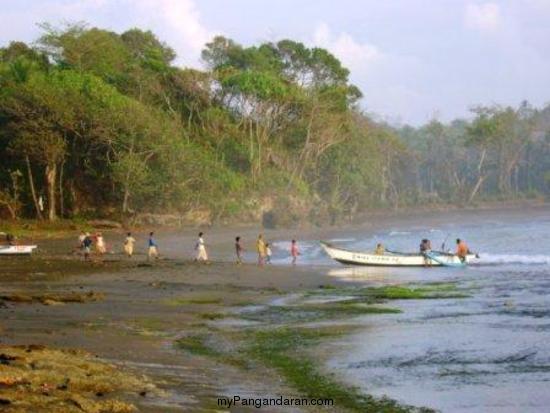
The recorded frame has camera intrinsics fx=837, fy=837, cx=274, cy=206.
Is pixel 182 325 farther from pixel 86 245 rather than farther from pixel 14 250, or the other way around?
pixel 14 250

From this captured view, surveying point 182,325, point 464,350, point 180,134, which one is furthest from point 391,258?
point 180,134

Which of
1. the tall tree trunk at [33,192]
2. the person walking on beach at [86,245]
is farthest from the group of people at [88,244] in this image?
the tall tree trunk at [33,192]

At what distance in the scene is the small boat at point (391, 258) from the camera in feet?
119

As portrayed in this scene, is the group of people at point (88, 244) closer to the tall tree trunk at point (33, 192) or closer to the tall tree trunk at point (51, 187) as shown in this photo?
the tall tree trunk at point (51, 187)

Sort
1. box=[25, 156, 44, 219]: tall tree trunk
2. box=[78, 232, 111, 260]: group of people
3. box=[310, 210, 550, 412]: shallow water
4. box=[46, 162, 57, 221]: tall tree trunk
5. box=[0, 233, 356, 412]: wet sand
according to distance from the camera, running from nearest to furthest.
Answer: box=[310, 210, 550, 412]: shallow water < box=[0, 233, 356, 412]: wet sand < box=[78, 232, 111, 260]: group of people < box=[46, 162, 57, 221]: tall tree trunk < box=[25, 156, 44, 219]: tall tree trunk

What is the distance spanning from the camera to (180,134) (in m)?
59.8

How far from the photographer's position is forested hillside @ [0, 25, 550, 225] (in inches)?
2000

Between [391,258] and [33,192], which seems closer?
[391,258]

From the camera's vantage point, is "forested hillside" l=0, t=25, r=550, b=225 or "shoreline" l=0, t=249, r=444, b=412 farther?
"forested hillside" l=0, t=25, r=550, b=225

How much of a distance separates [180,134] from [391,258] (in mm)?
27354

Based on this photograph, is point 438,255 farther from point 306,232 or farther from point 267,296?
point 306,232

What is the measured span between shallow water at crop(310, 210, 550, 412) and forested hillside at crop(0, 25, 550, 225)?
26.6 metres

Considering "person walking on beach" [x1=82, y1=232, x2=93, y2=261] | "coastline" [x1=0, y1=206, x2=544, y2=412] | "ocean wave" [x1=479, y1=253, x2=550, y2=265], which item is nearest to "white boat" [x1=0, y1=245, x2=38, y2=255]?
"coastline" [x1=0, y1=206, x2=544, y2=412]

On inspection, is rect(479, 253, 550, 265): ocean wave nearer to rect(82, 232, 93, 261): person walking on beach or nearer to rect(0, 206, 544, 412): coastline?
rect(0, 206, 544, 412): coastline
